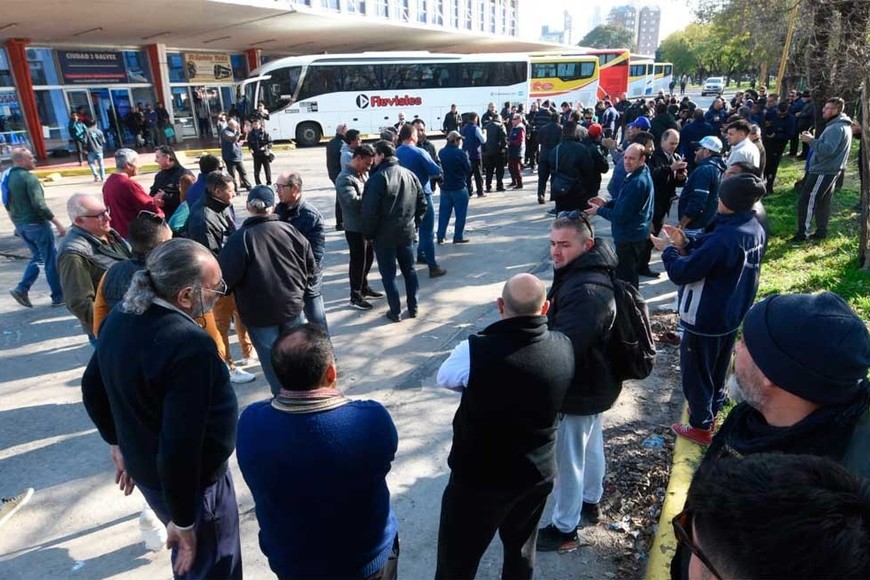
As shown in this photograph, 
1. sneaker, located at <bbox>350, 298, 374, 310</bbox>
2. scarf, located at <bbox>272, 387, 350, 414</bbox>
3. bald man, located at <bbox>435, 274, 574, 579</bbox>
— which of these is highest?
scarf, located at <bbox>272, 387, 350, 414</bbox>

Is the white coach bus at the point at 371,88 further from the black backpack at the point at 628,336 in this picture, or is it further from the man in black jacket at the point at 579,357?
the black backpack at the point at 628,336

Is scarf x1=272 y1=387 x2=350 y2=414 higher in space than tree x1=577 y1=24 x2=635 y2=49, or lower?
lower

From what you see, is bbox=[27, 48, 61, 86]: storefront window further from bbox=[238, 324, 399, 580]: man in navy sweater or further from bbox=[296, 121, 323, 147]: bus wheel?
bbox=[238, 324, 399, 580]: man in navy sweater

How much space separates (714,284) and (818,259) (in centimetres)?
460

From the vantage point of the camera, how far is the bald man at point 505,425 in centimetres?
209

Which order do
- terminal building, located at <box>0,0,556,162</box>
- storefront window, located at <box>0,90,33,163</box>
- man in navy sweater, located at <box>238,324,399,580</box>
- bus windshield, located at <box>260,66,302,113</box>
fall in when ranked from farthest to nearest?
bus windshield, located at <box>260,66,302,113</box> → storefront window, located at <box>0,90,33,163</box> → terminal building, located at <box>0,0,556,162</box> → man in navy sweater, located at <box>238,324,399,580</box>

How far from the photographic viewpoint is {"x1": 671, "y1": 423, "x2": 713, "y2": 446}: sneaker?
360 centimetres

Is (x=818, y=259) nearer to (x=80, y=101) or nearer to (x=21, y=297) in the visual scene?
(x=21, y=297)

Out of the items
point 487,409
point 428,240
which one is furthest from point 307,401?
point 428,240

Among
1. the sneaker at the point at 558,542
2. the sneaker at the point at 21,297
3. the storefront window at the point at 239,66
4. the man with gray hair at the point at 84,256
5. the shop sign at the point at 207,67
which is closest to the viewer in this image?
the sneaker at the point at 558,542

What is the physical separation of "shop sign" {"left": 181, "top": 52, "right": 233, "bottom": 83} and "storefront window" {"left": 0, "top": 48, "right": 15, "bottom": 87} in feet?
26.0

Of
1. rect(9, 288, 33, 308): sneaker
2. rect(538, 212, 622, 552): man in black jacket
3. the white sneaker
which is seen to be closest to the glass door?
rect(9, 288, 33, 308): sneaker

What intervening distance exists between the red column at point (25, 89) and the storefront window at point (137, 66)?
4.20m

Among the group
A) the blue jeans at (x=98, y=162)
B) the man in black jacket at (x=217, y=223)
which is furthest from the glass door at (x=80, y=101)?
the man in black jacket at (x=217, y=223)
